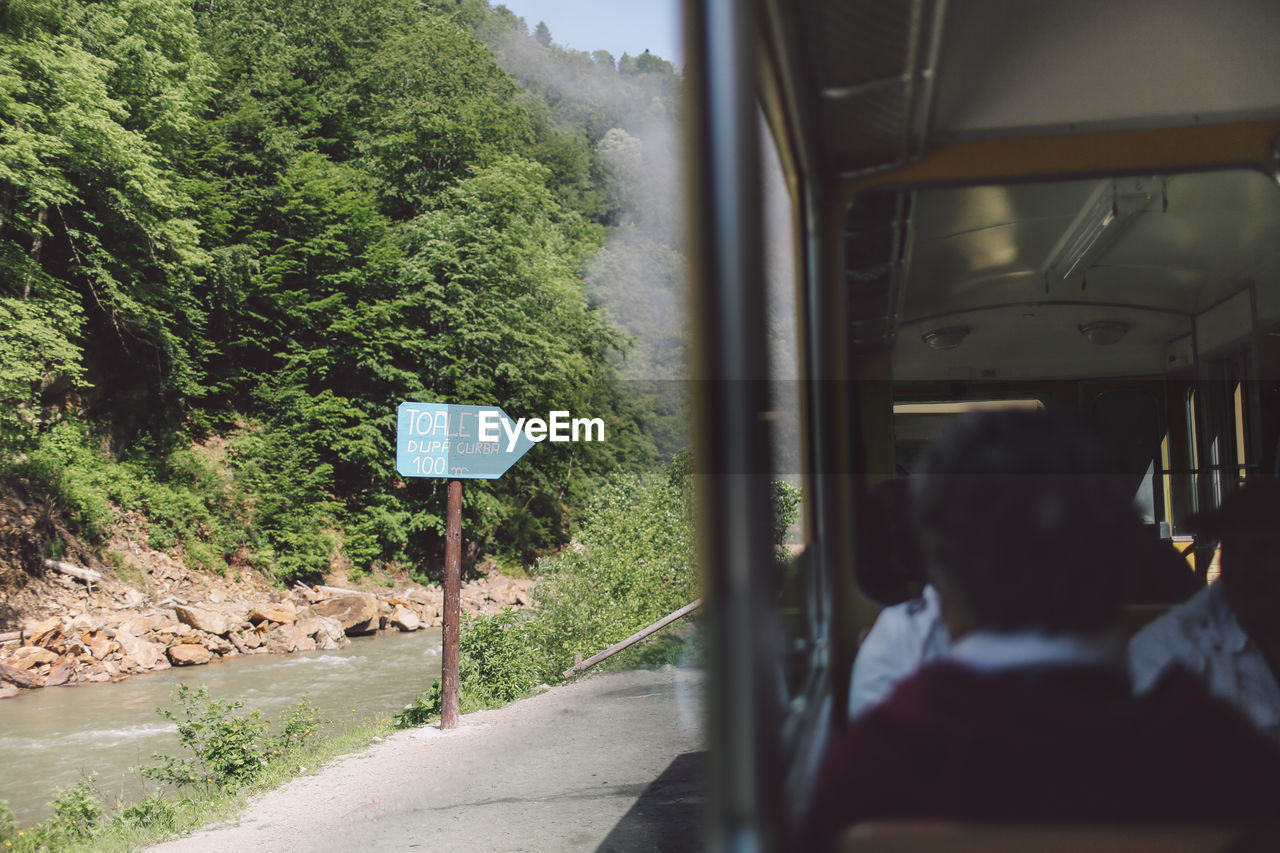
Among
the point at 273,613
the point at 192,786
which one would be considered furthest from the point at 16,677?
the point at 192,786

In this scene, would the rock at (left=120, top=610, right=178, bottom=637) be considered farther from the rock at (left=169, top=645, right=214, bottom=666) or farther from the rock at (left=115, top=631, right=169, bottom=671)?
the rock at (left=169, top=645, right=214, bottom=666)

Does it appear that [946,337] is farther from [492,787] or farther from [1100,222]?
[492,787]

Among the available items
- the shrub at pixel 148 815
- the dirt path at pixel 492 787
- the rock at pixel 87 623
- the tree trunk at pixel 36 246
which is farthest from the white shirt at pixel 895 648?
the tree trunk at pixel 36 246

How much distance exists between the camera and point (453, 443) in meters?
8.68

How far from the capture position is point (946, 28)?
79.1 inches

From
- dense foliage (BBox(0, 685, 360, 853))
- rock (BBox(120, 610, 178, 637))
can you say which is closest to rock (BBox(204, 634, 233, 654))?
rock (BBox(120, 610, 178, 637))

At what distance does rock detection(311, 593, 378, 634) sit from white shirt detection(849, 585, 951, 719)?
21795 mm

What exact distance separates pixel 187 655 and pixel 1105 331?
18.3 meters

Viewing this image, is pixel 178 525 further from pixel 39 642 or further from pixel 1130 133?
pixel 1130 133

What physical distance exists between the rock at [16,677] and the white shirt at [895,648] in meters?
17.9

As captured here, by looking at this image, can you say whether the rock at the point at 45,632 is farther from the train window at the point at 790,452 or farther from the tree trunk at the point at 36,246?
the train window at the point at 790,452

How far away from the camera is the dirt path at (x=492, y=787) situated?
5.46 m

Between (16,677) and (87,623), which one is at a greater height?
(87,623)

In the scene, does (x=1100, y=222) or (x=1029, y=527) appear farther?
(x=1100, y=222)
